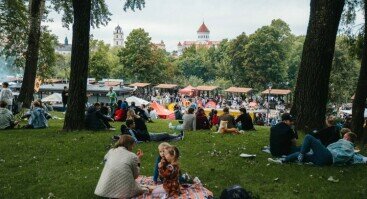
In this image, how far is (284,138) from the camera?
962cm

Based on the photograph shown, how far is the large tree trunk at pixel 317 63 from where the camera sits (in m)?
11.9

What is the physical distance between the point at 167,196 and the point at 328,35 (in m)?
7.62

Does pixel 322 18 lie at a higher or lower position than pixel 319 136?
higher

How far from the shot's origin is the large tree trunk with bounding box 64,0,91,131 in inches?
531

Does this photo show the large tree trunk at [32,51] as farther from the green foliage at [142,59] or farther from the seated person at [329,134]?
the green foliage at [142,59]

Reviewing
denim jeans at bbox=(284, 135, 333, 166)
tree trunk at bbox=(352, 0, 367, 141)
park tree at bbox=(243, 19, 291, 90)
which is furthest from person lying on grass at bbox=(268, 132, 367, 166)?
park tree at bbox=(243, 19, 291, 90)

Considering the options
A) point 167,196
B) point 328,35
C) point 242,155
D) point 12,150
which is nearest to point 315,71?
Result: point 328,35

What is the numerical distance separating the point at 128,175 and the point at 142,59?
72257 mm

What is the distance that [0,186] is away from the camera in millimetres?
8031

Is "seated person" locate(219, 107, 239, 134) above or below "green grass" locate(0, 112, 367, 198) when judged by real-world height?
above

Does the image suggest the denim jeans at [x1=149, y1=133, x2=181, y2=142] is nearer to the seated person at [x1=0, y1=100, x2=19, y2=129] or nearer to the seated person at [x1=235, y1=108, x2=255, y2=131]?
the seated person at [x1=235, y1=108, x2=255, y2=131]

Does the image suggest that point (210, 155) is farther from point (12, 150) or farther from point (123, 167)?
point (12, 150)

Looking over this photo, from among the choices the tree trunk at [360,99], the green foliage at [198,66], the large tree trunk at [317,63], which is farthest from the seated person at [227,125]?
the green foliage at [198,66]

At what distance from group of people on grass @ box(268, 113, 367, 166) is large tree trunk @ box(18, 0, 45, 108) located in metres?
14.6
